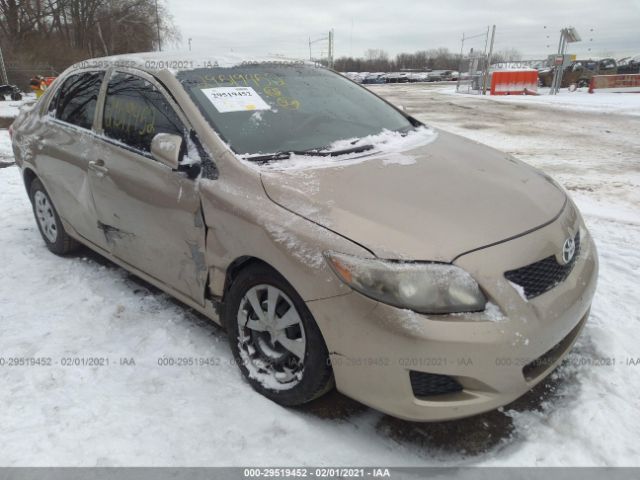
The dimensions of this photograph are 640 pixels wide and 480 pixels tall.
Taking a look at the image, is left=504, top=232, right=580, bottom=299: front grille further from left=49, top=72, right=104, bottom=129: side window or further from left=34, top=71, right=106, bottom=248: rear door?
left=49, top=72, right=104, bottom=129: side window

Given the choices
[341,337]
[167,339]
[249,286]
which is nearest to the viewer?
[341,337]

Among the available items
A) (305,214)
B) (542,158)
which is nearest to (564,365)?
(305,214)

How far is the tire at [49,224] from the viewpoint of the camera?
4.04m

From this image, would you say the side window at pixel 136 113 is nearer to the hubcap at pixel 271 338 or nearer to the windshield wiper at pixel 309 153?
the windshield wiper at pixel 309 153

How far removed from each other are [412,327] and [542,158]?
295 inches

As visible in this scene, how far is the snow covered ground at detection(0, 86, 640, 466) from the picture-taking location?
2102 mm

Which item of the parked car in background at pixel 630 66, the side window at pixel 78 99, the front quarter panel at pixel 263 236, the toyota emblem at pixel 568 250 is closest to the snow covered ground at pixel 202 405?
the front quarter panel at pixel 263 236

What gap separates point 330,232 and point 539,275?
0.91m

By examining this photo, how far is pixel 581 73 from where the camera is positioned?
96.5ft

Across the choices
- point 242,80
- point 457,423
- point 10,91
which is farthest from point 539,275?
point 10,91

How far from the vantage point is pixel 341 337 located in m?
1.96

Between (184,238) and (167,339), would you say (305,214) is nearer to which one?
(184,238)

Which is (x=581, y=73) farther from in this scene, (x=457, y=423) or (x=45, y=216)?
(x=457, y=423)

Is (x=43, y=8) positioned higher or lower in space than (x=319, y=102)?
higher
